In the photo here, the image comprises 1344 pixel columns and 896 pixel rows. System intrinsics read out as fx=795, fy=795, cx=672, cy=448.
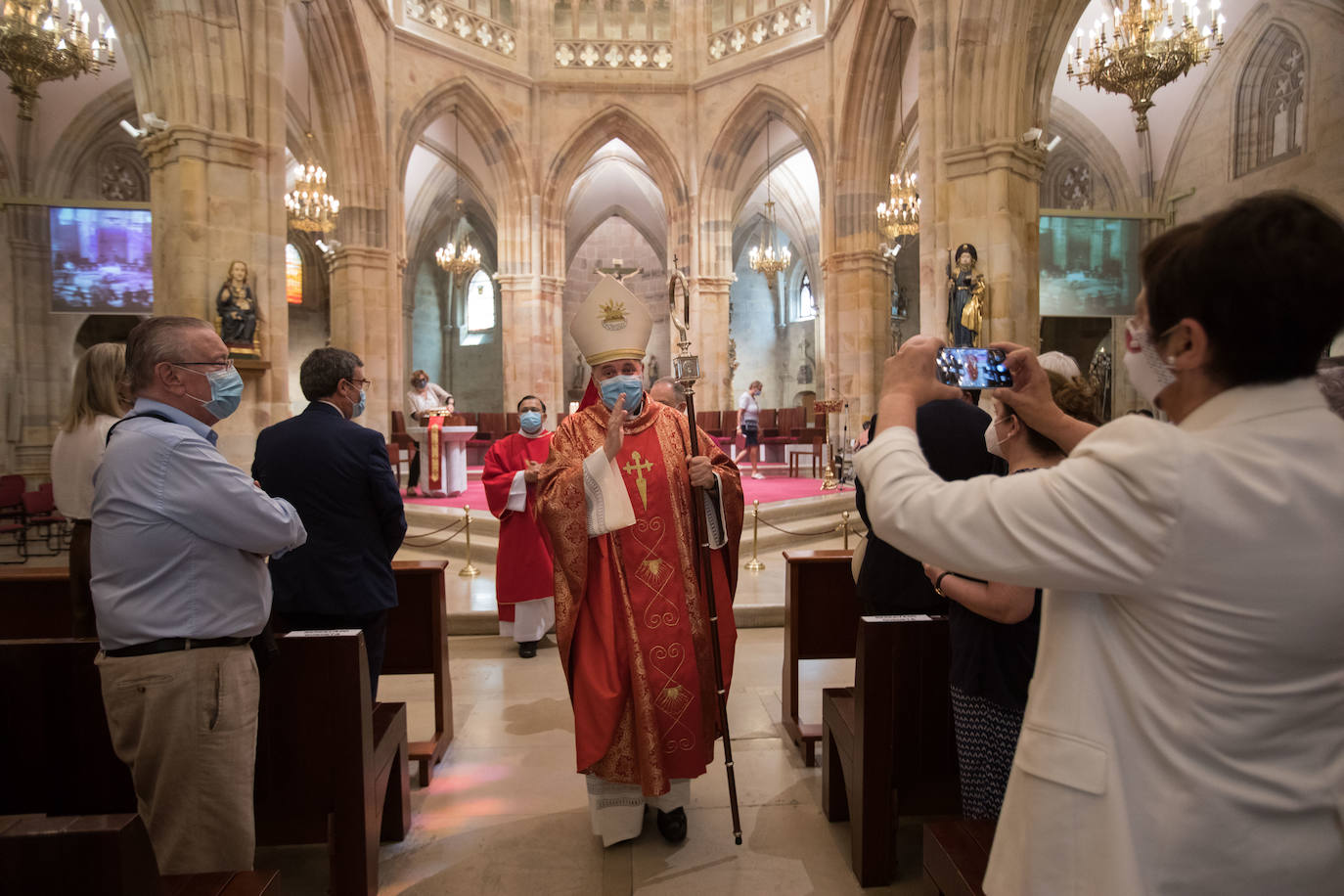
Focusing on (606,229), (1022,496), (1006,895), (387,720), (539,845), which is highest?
(606,229)

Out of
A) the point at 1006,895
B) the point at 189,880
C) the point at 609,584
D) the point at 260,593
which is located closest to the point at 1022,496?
the point at 1006,895

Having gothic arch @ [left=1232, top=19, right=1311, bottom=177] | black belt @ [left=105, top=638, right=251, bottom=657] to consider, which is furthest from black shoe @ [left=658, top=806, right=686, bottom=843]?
gothic arch @ [left=1232, top=19, right=1311, bottom=177]

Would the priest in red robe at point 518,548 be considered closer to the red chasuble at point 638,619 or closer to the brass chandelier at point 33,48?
the red chasuble at point 638,619

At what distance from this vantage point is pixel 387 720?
2934 mm

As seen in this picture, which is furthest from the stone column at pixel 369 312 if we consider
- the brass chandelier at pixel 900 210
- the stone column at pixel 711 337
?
A: the brass chandelier at pixel 900 210

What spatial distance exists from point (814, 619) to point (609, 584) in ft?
5.02

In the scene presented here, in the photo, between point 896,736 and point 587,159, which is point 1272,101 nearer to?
Answer: point 587,159

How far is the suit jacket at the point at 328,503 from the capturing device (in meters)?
2.92

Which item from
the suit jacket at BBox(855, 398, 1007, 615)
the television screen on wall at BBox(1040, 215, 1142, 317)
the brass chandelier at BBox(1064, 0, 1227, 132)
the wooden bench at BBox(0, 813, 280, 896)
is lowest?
the wooden bench at BBox(0, 813, 280, 896)

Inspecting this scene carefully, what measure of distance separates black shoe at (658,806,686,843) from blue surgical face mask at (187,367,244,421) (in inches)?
82.0

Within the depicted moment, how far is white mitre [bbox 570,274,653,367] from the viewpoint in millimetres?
3156

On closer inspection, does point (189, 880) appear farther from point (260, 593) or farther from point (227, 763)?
point (260, 593)

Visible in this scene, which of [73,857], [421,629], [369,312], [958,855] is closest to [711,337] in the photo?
[369,312]

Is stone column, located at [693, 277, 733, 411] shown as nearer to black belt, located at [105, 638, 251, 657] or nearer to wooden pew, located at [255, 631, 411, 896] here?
wooden pew, located at [255, 631, 411, 896]
